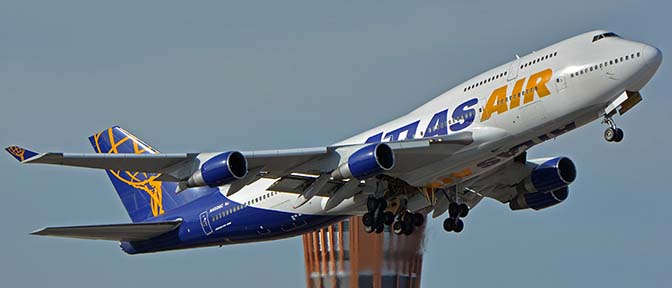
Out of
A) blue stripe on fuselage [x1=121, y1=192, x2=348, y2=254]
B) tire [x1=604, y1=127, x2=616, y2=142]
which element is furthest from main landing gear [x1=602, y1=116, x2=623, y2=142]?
blue stripe on fuselage [x1=121, y1=192, x2=348, y2=254]

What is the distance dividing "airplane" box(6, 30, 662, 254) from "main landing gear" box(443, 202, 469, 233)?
50mm

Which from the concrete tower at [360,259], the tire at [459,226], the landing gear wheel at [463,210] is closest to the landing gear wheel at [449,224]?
the tire at [459,226]

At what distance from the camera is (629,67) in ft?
158

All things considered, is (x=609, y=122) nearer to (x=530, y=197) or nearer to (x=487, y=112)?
(x=487, y=112)

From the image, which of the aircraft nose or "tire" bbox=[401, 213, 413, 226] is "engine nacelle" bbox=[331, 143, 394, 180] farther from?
the aircraft nose

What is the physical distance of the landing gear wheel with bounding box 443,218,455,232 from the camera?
185 ft

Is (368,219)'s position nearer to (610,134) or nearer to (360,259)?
(610,134)

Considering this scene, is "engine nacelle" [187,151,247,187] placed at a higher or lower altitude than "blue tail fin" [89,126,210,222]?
lower

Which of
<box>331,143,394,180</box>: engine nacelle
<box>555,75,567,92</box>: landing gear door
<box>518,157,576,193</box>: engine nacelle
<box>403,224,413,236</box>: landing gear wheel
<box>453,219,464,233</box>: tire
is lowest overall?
<box>403,224,413,236</box>: landing gear wheel

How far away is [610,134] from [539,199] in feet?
31.3

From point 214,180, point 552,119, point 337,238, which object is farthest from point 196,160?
point 337,238

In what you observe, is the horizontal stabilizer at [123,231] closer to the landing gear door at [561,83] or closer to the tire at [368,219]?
the tire at [368,219]

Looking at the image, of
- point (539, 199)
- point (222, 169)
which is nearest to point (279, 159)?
point (222, 169)

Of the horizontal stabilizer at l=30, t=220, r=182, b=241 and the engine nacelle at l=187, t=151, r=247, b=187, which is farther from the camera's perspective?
the horizontal stabilizer at l=30, t=220, r=182, b=241
